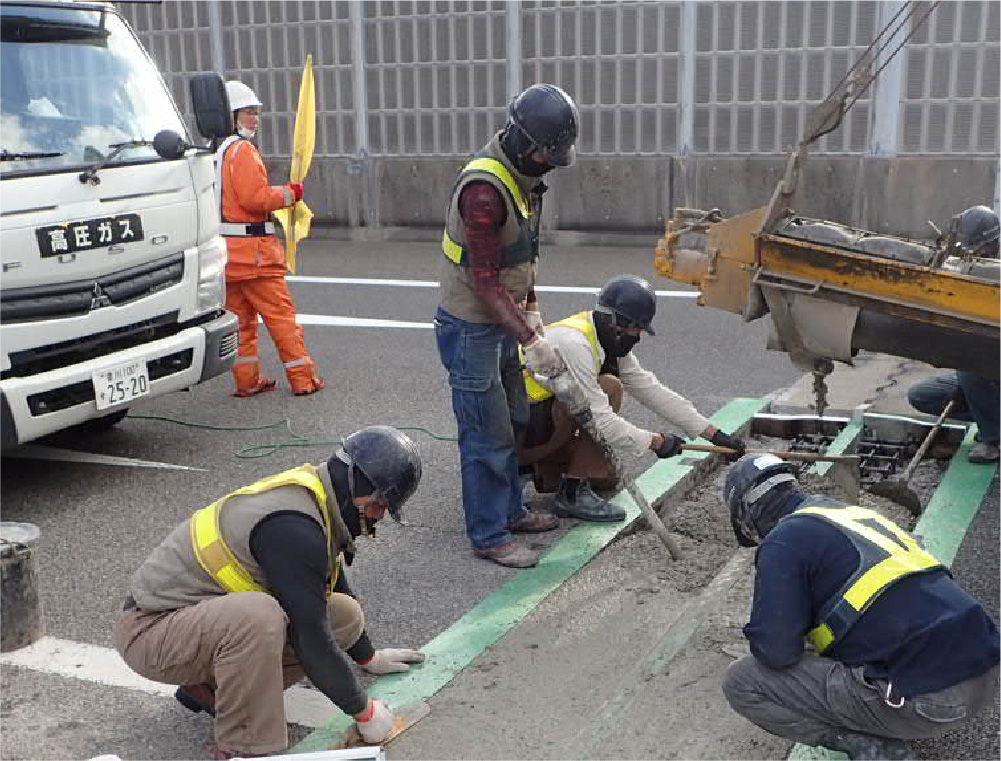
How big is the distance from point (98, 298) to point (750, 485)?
332 centimetres

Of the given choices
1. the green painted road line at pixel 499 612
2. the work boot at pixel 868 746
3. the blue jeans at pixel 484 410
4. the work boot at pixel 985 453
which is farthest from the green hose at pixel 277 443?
the work boot at pixel 868 746

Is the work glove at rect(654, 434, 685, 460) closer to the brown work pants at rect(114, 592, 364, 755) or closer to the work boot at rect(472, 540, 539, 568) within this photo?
the work boot at rect(472, 540, 539, 568)

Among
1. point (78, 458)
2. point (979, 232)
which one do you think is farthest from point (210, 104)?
point (979, 232)

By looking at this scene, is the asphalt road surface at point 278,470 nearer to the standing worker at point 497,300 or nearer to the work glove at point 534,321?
the standing worker at point 497,300

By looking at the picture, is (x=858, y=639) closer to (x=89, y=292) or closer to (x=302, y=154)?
(x=89, y=292)

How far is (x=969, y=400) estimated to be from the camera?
5.39m

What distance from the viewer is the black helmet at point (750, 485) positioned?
3137 millimetres

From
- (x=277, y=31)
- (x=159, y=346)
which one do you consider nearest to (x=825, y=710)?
(x=159, y=346)

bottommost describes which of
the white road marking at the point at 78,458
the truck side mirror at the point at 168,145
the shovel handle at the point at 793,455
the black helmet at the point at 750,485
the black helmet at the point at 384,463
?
the white road marking at the point at 78,458

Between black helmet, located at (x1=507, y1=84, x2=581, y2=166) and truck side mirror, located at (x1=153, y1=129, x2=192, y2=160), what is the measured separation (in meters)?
2.19

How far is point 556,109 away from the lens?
13.3ft

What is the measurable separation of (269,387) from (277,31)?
880 centimetres

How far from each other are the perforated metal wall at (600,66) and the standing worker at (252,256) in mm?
6610

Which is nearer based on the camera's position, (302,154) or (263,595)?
(263,595)
